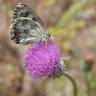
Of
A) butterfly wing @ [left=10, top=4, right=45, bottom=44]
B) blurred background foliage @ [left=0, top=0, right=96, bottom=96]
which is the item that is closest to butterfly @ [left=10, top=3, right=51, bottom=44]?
butterfly wing @ [left=10, top=4, right=45, bottom=44]

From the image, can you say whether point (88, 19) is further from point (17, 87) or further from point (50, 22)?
point (17, 87)

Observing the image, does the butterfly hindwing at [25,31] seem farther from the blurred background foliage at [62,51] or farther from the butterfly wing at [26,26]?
the blurred background foliage at [62,51]

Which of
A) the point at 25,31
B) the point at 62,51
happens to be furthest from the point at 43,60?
the point at 62,51

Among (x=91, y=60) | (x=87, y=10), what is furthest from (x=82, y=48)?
(x=91, y=60)

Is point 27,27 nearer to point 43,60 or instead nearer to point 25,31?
point 25,31

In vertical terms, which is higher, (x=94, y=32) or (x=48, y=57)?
(x=94, y=32)

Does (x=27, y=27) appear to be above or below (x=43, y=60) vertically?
above

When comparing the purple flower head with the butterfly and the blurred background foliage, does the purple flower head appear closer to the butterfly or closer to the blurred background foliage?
the butterfly
